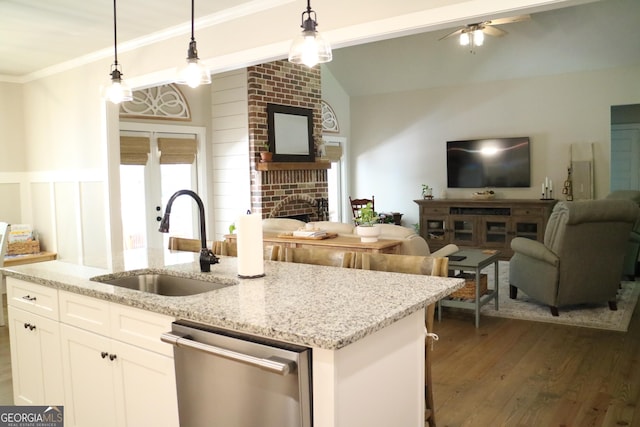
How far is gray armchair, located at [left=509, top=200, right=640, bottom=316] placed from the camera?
4.58 meters

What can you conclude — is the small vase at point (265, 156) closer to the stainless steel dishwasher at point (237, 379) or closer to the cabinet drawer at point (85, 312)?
the cabinet drawer at point (85, 312)

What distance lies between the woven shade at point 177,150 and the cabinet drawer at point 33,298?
3.52 meters

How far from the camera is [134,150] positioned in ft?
19.8

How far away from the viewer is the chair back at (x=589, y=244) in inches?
180

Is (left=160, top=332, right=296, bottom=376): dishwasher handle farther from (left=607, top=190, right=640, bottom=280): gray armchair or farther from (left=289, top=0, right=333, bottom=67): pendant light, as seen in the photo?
(left=607, top=190, right=640, bottom=280): gray armchair

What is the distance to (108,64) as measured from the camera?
5086mm

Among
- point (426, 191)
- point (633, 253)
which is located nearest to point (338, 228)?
point (633, 253)

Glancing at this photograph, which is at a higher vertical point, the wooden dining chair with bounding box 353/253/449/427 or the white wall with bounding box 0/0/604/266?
the white wall with bounding box 0/0/604/266

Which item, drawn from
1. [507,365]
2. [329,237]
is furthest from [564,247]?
[329,237]

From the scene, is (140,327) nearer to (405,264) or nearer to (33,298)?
(33,298)

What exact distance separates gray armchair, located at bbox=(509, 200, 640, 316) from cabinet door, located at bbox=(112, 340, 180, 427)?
3.79 metres

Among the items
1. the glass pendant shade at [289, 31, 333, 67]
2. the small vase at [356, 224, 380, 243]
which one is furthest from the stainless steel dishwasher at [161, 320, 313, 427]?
the small vase at [356, 224, 380, 243]

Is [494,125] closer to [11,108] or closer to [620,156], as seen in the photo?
[620,156]

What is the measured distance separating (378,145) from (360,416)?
8177 mm
